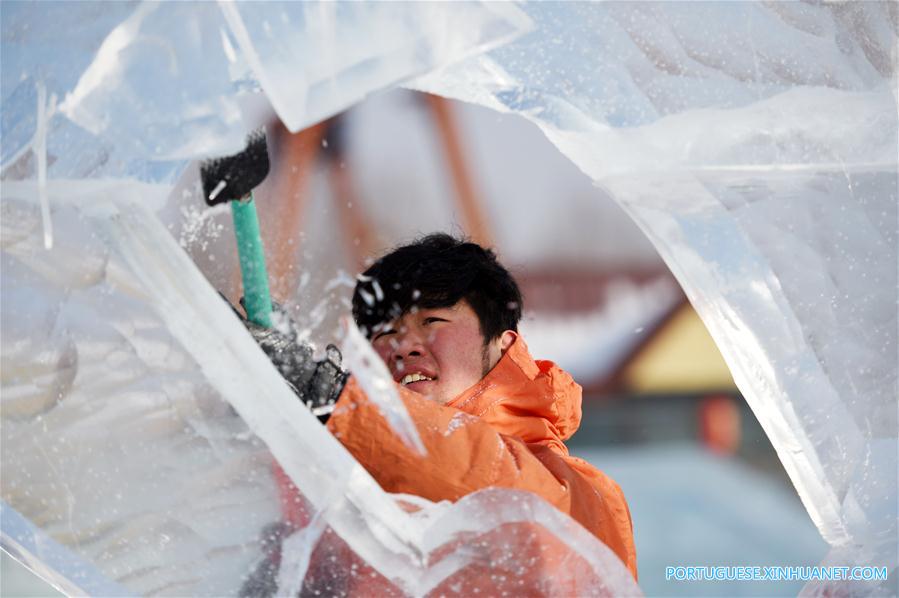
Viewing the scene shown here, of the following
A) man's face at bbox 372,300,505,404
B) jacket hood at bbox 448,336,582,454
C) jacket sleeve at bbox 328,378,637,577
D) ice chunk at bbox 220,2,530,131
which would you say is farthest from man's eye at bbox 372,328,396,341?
ice chunk at bbox 220,2,530,131

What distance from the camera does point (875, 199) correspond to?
113 cm

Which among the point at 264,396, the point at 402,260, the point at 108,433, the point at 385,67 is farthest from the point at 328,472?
the point at 402,260

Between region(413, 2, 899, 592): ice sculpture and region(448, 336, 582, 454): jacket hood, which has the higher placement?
region(413, 2, 899, 592): ice sculpture

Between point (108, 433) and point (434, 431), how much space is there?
11.0 inches

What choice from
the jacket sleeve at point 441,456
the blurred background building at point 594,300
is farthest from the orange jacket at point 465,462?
the blurred background building at point 594,300

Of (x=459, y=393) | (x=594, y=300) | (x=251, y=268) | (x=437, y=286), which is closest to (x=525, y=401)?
(x=459, y=393)

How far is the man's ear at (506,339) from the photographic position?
4.28ft

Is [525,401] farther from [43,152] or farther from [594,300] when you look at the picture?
[594,300]

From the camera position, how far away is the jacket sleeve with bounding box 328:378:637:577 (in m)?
0.98

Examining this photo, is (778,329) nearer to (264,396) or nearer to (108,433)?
(264,396)

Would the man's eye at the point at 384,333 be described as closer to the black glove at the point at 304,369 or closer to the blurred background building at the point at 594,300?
the black glove at the point at 304,369

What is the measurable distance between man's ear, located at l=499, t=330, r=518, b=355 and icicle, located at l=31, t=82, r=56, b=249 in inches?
22.2

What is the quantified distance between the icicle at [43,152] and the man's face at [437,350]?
1.40ft

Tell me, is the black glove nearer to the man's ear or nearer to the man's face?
the man's face
